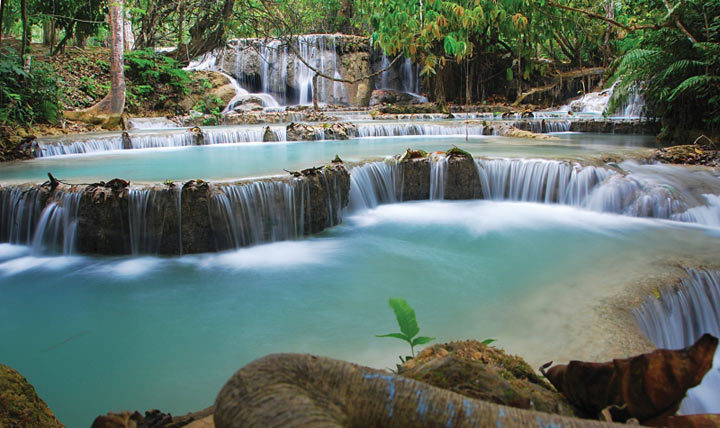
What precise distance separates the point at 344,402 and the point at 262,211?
14.7 feet

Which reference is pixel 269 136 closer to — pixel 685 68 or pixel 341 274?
pixel 341 274

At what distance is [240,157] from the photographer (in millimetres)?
8820

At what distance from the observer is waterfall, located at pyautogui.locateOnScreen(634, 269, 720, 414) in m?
3.21

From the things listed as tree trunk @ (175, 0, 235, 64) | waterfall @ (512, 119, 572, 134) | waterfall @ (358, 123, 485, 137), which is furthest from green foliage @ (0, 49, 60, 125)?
waterfall @ (512, 119, 572, 134)

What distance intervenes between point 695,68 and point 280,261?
8.82 metres

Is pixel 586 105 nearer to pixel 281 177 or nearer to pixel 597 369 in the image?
pixel 281 177

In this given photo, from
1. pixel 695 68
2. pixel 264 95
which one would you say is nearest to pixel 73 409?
pixel 695 68

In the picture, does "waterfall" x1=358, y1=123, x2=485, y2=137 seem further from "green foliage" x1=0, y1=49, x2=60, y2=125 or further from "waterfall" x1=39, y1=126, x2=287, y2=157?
"green foliage" x1=0, y1=49, x2=60, y2=125

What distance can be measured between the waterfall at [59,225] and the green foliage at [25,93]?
6161 mm

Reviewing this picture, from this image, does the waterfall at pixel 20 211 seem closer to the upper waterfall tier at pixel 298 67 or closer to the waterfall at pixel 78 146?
the waterfall at pixel 78 146

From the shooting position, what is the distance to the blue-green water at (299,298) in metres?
3.06

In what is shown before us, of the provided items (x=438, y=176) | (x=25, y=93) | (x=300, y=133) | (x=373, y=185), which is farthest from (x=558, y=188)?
(x=25, y=93)

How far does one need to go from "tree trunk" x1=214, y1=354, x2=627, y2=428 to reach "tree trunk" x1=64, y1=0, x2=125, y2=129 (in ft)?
43.8

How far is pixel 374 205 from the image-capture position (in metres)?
7.14
